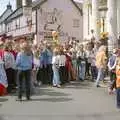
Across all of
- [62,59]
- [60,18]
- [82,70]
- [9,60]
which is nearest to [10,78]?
[9,60]

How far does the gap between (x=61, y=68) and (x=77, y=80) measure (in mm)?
2379

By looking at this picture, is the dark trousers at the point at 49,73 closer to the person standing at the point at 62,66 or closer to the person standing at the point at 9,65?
the person standing at the point at 62,66

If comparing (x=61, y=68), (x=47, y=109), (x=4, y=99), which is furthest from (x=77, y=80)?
(x=47, y=109)

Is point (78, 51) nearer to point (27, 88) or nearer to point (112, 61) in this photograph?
point (112, 61)

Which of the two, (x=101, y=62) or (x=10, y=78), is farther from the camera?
(x=101, y=62)

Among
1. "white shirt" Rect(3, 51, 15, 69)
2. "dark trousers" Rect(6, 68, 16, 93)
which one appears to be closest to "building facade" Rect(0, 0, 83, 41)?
"dark trousers" Rect(6, 68, 16, 93)

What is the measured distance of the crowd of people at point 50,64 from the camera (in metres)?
15.4

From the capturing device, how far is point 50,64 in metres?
21.1

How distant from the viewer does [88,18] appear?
4153 centimetres

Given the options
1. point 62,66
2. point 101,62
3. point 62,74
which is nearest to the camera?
point 101,62

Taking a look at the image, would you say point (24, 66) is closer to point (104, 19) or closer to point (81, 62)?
point (81, 62)

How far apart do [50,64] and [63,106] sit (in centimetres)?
703

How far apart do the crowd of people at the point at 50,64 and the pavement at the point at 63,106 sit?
22.3 inches

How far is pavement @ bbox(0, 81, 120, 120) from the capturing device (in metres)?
12.5
